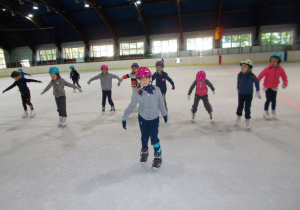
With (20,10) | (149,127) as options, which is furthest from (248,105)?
(20,10)

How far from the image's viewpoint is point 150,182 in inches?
95.0

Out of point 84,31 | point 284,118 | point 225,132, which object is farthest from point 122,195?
point 84,31

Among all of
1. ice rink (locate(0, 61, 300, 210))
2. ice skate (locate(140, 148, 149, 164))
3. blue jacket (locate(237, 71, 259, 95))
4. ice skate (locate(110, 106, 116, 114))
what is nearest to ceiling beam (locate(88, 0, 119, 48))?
ice skate (locate(110, 106, 116, 114))

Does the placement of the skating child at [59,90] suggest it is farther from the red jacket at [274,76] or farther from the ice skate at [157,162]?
the red jacket at [274,76]

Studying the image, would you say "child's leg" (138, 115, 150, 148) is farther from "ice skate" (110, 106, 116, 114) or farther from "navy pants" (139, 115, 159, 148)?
"ice skate" (110, 106, 116, 114)

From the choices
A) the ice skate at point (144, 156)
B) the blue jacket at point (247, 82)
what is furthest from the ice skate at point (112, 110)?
the blue jacket at point (247, 82)

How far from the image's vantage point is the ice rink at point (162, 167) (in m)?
Result: 2.09

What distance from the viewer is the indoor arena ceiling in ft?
76.4

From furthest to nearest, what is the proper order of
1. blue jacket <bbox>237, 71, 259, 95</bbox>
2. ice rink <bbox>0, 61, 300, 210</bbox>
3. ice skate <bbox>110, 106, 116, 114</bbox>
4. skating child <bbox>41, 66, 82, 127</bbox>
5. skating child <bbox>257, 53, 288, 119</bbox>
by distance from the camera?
ice skate <bbox>110, 106, 116, 114</bbox> → skating child <bbox>41, 66, 82, 127</bbox> → skating child <bbox>257, 53, 288, 119</bbox> → blue jacket <bbox>237, 71, 259, 95</bbox> → ice rink <bbox>0, 61, 300, 210</bbox>

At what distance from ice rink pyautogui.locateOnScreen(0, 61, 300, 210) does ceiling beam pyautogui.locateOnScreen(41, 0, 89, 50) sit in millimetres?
22632

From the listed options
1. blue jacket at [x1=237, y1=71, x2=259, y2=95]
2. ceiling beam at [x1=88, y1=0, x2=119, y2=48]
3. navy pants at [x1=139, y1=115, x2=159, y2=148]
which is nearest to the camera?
navy pants at [x1=139, y1=115, x2=159, y2=148]

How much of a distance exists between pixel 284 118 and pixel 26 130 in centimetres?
617

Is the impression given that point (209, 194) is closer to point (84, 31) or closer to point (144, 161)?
point (144, 161)

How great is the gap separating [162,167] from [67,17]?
92.3ft
